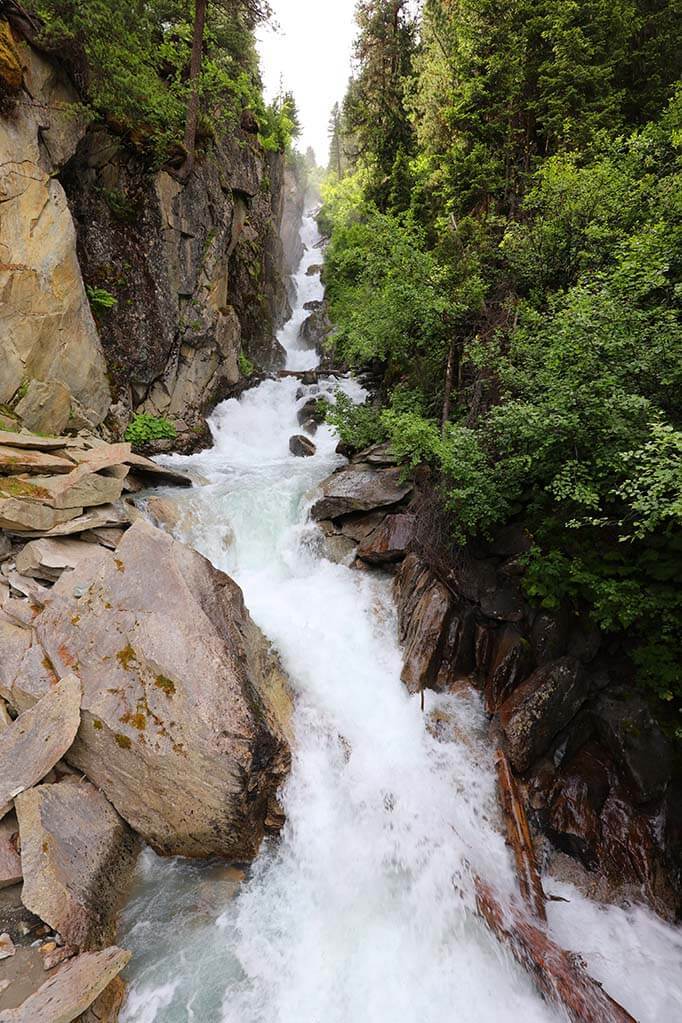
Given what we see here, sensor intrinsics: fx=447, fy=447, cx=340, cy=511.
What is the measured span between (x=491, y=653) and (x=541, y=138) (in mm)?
12660

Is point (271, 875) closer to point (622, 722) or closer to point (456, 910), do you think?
point (456, 910)

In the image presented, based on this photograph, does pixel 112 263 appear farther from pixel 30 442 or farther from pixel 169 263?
pixel 30 442

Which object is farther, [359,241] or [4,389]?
[359,241]

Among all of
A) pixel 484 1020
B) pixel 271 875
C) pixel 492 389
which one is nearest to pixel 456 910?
pixel 484 1020

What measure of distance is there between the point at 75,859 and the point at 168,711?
5.22 ft

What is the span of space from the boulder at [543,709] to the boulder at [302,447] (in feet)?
31.0

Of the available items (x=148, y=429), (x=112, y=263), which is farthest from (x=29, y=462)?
(x=112, y=263)

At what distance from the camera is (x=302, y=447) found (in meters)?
14.4

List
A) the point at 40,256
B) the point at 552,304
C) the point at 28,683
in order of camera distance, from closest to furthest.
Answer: the point at 28,683 → the point at 552,304 → the point at 40,256

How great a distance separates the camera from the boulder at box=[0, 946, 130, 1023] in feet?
11.7

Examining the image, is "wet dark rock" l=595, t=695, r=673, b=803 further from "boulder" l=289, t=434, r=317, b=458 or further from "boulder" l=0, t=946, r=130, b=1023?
"boulder" l=289, t=434, r=317, b=458

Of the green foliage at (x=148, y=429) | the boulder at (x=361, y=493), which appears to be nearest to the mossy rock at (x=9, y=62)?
the green foliage at (x=148, y=429)

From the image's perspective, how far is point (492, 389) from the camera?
8.52m

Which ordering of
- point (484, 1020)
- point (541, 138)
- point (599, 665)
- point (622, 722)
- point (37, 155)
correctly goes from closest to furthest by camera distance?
point (484, 1020) → point (622, 722) → point (599, 665) → point (37, 155) → point (541, 138)
